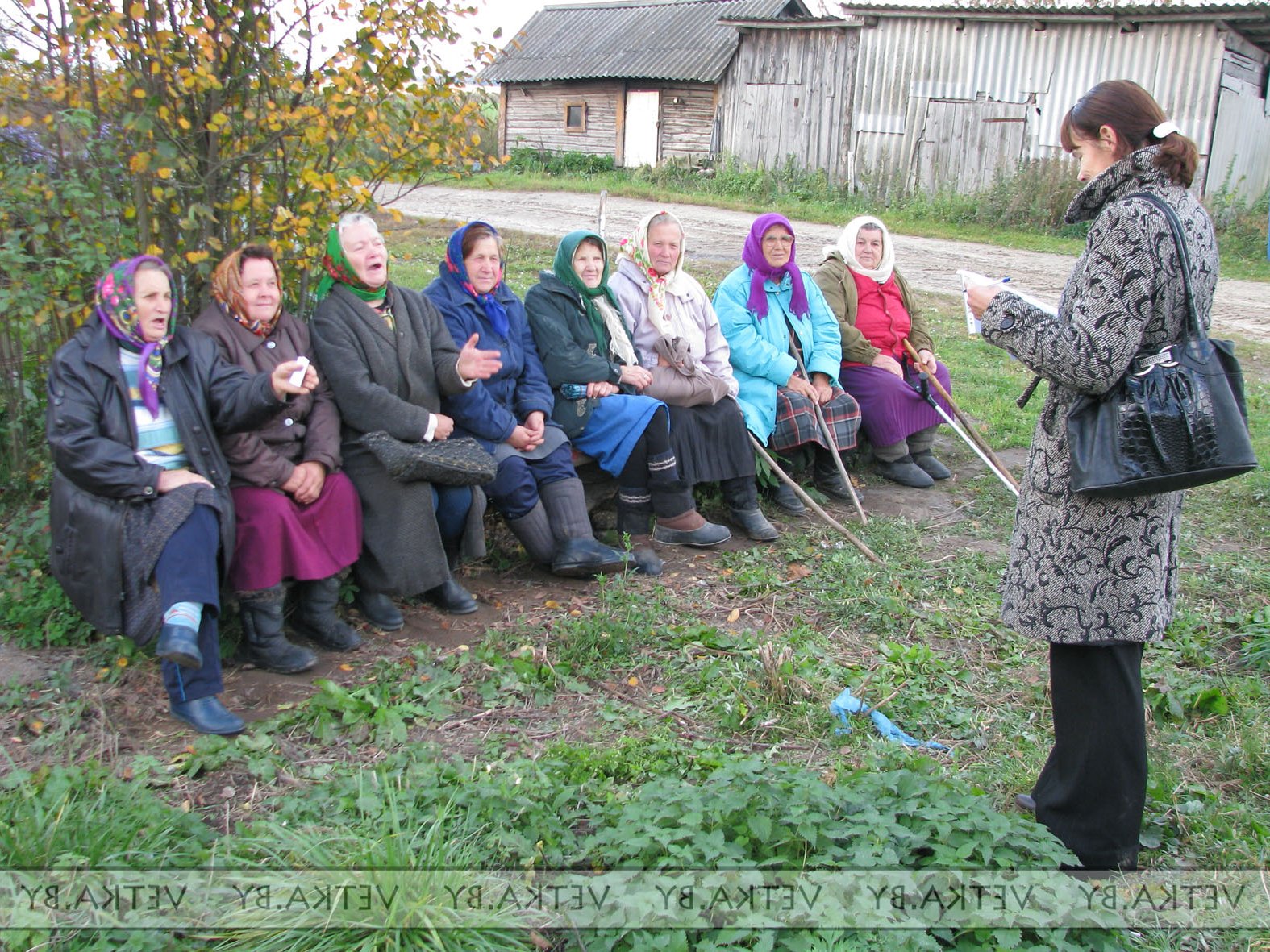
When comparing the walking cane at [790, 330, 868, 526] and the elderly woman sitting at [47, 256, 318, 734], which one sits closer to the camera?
the elderly woman sitting at [47, 256, 318, 734]

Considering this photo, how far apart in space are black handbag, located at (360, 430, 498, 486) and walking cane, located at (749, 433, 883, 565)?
67.9 inches

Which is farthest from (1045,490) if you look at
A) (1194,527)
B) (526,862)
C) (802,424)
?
→ (1194,527)

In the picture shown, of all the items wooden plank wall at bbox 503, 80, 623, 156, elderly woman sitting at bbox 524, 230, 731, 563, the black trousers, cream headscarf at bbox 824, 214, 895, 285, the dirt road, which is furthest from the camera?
wooden plank wall at bbox 503, 80, 623, 156

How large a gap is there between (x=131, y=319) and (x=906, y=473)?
434 cm

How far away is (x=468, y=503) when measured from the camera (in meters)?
4.43

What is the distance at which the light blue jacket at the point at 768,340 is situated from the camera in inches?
227

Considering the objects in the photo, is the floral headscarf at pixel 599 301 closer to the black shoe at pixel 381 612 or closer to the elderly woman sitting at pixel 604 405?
the elderly woman sitting at pixel 604 405

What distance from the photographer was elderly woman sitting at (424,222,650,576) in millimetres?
4629

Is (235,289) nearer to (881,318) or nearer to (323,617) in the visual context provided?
(323,617)

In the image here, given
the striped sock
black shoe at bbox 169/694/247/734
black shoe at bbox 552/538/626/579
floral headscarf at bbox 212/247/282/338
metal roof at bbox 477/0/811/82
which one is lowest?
black shoe at bbox 169/694/247/734

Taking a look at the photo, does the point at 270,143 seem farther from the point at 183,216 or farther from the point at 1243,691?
the point at 1243,691

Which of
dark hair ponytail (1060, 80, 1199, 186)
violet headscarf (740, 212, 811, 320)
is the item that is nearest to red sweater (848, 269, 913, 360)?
violet headscarf (740, 212, 811, 320)

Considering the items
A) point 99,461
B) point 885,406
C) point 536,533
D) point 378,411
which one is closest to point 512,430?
point 536,533

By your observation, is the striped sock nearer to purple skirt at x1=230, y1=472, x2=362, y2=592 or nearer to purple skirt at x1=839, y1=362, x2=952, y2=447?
purple skirt at x1=230, y1=472, x2=362, y2=592
